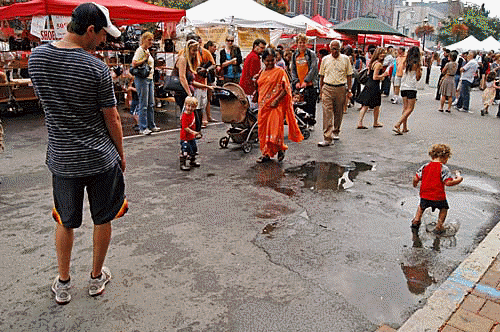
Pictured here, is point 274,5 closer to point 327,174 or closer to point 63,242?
point 327,174

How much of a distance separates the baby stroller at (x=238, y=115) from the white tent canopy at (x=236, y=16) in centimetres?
628

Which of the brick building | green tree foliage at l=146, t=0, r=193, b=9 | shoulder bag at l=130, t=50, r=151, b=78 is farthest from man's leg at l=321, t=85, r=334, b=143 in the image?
the brick building

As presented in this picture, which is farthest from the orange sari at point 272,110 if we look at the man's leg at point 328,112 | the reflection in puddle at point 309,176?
the man's leg at point 328,112

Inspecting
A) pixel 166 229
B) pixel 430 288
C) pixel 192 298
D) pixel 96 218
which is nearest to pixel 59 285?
pixel 96 218

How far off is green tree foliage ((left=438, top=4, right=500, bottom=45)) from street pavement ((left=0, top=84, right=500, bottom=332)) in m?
53.7

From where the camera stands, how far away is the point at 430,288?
3359 mm

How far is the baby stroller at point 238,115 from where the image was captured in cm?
724

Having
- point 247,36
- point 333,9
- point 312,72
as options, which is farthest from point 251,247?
point 333,9

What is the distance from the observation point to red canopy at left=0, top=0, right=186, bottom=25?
912cm

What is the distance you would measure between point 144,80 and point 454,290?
23.1ft

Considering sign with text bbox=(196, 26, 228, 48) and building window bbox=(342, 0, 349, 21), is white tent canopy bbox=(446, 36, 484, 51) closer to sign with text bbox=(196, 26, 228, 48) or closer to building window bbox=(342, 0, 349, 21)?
sign with text bbox=(196, 26, 228, 48)

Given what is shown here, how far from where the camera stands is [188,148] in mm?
6453

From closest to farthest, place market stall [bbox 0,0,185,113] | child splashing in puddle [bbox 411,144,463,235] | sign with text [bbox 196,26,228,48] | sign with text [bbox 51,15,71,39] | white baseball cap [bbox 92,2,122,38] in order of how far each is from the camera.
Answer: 1. white baseball cap [bbox 92,2,122,38]
2. child splashing in puddle [bbox 411,144,463,235]
3. market stall [bbox 0,0,185,113]
4. sign with text [bbox 51,15,71,39]
5. sign with text [bbox 196,26,228,48]

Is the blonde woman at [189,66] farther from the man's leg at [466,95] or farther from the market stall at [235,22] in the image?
the man's leg at [466,95]
